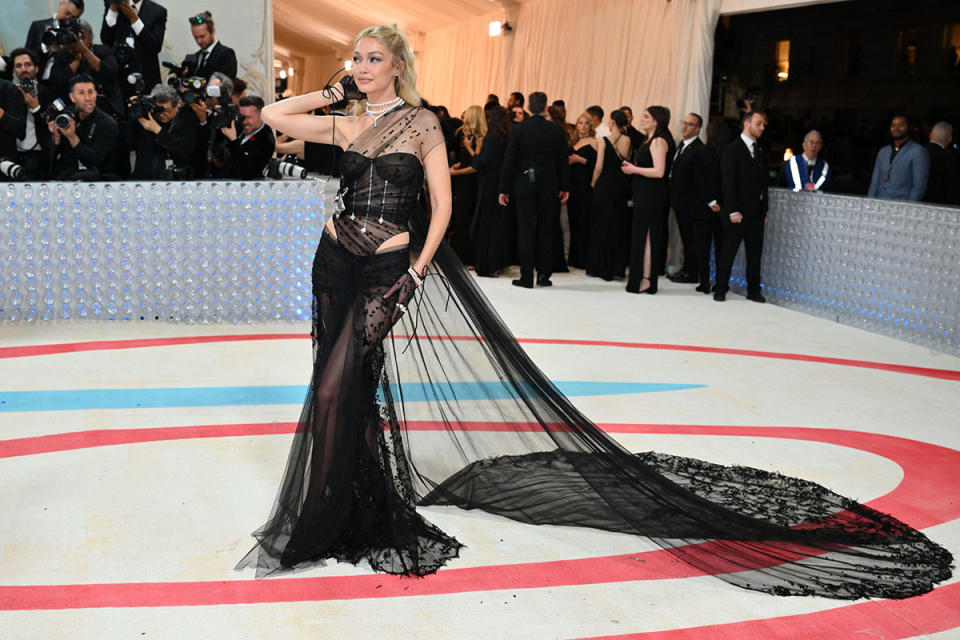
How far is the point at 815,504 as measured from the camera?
3.57 m

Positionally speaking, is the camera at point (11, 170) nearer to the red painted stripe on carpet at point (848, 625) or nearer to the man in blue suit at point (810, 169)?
the red painted stripe on carpet at point (848, 625)

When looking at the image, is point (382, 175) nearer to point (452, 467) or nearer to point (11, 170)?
point (452, 467)

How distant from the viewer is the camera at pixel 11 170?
21.0ft

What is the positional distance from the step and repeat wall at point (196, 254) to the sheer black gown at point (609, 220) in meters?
2.58

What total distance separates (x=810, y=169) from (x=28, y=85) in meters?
6.04

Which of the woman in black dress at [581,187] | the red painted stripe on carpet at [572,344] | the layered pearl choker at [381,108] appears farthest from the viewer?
the woman in black dress at [581,187]

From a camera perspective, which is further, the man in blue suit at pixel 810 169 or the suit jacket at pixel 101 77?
the man in blue suit at pixel 810 169


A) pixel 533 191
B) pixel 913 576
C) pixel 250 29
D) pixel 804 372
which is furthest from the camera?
pixel 250 29

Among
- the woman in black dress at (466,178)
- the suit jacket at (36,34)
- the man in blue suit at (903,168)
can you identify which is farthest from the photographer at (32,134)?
the man in blue suit at (903,168)

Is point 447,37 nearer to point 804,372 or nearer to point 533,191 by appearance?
point 533,191

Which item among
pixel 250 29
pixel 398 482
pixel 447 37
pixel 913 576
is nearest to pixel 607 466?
pixel 398 482

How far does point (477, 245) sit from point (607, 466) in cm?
595

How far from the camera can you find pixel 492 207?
901 centimetres

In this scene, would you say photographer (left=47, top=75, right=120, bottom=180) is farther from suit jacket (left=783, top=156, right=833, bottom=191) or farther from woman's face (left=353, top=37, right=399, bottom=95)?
suit jacket (left=783, top=156, right=833, bottom=191)
